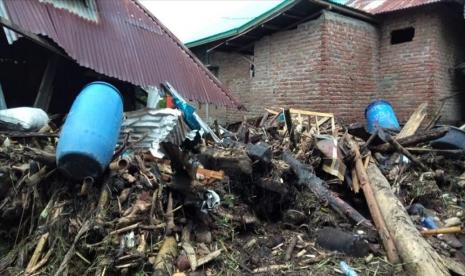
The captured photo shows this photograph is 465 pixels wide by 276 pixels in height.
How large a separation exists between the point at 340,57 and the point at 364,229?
5.83 metres

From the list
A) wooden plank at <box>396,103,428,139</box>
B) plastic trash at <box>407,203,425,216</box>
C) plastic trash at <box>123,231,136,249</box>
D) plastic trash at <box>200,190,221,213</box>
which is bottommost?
plastic trash at <box>407,203,425,216</box>

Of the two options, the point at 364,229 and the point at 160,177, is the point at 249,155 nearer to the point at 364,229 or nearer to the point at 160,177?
the point at 160,177

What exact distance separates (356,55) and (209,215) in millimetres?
7025

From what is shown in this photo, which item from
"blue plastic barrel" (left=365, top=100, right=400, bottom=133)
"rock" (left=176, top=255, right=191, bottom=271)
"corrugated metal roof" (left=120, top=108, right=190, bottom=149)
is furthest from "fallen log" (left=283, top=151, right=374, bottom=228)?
"blue plastic barrel" (left=365, top=100, right=400, bottom=133)

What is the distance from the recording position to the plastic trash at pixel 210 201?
4182mm

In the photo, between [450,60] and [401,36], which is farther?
[401,36]

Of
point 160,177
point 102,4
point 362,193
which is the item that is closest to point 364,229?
point 362,193

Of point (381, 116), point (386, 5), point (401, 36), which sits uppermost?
Result: point (386, 5)

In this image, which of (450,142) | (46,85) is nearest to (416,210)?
(450,142)

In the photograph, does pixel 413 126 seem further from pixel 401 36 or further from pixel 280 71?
pixel 401 36

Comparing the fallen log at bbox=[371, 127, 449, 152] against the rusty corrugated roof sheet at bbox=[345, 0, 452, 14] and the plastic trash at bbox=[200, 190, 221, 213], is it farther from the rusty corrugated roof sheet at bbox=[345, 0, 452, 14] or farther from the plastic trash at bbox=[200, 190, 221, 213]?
the rusty corrugated roof sheet at bbox=[345, 0, 452, 14]

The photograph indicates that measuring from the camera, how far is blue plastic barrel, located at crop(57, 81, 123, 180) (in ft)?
12.9

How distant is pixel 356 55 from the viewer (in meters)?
9.68

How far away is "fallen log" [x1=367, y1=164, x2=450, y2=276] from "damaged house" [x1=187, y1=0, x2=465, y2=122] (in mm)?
4638
